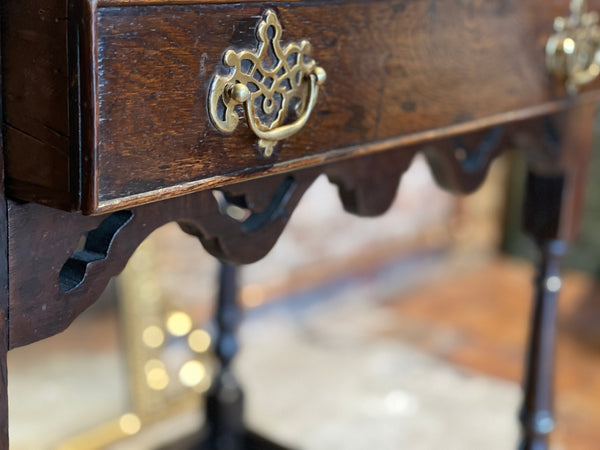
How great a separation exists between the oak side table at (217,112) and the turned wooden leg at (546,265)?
350 mm

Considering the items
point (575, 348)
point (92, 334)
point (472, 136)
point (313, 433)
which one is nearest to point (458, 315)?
point (575, 348)

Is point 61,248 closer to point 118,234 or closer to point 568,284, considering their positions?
point 118,234

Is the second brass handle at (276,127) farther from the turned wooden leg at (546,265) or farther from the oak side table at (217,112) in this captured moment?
the turned wooden leg at (546,265)

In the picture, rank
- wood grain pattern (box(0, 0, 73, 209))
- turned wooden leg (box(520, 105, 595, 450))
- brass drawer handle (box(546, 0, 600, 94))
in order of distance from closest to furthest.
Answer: wood grain pattern (box(0, 0, 73, 209)), brass drawer handle (box(546, 0, 600, 94)), turned wooden leg (box(520, 105, 595, 450))

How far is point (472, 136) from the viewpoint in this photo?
100cm

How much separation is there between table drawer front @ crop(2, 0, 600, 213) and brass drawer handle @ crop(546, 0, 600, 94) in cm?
2

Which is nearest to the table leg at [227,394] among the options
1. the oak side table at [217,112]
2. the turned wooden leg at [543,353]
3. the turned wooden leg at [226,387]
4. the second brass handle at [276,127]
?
the turned wooden leg at [226,387]

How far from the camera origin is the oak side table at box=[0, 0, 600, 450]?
0.51 meters

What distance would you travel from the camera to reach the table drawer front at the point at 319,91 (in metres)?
0.51

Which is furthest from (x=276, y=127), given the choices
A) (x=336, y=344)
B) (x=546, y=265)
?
(x=336, y=344)

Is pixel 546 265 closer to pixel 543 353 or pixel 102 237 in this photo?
pixel 543 353

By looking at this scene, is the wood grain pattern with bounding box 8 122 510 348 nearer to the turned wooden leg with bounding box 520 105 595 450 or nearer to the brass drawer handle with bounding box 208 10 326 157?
the brass drawer handle with bounding box 208 10 326 157

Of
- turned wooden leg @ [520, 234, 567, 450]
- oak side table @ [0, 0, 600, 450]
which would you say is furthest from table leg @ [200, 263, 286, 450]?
oak side table @ [0, 0, 600, 450]

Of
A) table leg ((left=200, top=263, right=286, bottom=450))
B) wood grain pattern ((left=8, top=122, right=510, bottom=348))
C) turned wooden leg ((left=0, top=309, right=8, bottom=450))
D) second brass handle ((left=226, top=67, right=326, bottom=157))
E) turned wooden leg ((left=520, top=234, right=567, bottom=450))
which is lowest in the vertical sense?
table leg ((left=200, top=263, right=286, bottom=450))
